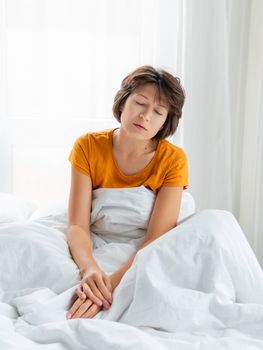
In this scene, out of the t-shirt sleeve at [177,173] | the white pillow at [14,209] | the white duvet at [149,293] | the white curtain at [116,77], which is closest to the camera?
the white duvet at [149,293]

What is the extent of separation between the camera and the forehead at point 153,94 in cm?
176

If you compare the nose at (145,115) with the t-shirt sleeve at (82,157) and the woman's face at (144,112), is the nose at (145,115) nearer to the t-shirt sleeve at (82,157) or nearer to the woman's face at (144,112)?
the woman's face at (144,112)

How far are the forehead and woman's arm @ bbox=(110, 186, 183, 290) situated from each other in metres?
0.29

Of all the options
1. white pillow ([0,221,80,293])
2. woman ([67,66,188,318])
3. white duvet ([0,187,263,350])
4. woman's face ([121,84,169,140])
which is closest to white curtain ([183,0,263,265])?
woman ([67,66,188,318])

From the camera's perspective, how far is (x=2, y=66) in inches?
106

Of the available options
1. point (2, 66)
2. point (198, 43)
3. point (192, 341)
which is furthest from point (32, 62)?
point (192, 341)

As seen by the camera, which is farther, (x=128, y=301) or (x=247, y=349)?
(x=128, y=301)

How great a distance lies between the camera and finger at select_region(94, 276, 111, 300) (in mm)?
1382

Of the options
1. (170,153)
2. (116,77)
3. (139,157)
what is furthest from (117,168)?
(116,77)

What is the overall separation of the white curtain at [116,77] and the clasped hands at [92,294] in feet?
4.57

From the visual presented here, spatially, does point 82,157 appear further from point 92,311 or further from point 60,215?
point 92,311

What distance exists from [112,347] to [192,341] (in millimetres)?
207

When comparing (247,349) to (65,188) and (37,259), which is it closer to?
(37,259)

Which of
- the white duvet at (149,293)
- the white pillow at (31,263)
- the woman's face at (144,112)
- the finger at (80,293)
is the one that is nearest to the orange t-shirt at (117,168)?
the woman's face at (144,112)
